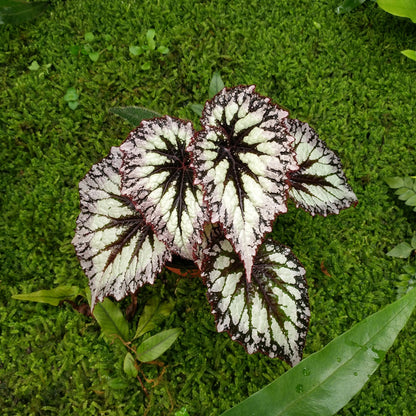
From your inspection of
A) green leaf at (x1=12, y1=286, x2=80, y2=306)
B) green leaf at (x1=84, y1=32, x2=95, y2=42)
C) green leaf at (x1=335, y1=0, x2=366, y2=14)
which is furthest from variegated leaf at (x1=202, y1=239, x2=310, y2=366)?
green leaf at (x1=335, y1=0, x2=366, y2=14)

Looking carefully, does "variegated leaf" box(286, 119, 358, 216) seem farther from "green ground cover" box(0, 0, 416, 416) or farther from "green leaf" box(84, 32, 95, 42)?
"green leaf" box(84, 32, 95, 42)

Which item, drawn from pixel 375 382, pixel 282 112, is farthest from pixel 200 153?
pixel 375 382

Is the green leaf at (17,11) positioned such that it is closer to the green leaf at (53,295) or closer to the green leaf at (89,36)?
the green leaf at (89,36)

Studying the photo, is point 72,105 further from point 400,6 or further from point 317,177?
point 400,6

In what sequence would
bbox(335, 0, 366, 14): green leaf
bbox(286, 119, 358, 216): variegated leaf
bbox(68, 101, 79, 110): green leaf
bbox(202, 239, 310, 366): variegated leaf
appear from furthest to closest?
bbox(335, 0, 366, 14): green leaf
bbox(68, 101, 79, 110): green leaf
bbox(286, 119, 358, 216): variegated leaf
bbox(202, 239, 310, 366): variegated leaf

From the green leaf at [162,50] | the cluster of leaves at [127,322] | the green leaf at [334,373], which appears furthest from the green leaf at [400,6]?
the cluster of leaves at [127,322]

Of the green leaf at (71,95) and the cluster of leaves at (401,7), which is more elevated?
the green leaf at (71,95)

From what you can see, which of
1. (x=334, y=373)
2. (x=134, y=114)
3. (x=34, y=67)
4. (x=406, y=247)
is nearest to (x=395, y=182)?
(x=406, y=247)
